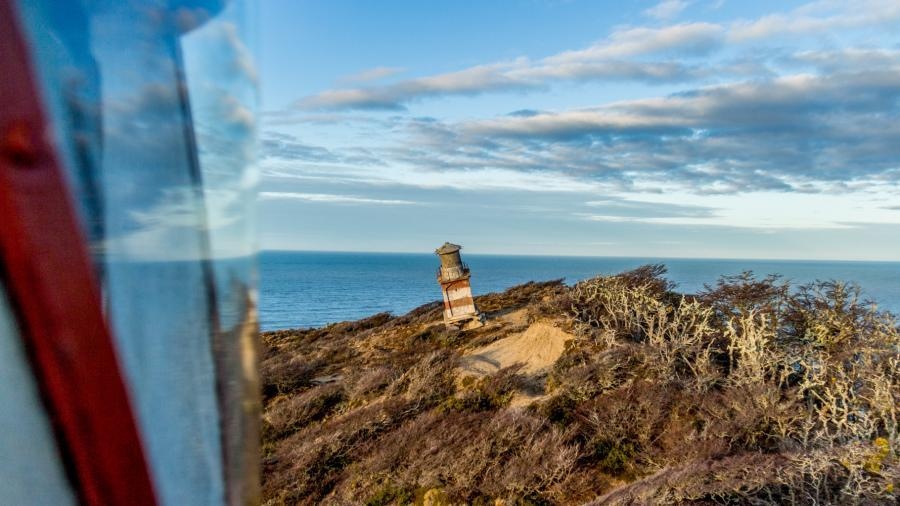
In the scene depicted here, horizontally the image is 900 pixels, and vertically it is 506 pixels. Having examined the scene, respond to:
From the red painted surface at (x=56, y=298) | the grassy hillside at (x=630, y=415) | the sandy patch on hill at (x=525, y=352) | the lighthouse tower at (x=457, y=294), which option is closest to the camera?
the red painted surface at (x=56, y=298)

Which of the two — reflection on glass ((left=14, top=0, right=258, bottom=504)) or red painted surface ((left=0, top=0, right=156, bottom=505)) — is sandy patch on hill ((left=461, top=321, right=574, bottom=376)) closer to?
reflection on glass ((left=14, top=0, right=258, bottom=504))

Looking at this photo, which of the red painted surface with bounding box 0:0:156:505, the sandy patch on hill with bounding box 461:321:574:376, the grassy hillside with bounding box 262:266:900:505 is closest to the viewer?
the red painted surface with bounding box 0:0:156:505

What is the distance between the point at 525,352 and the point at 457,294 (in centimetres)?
423

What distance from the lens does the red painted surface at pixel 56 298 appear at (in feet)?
1.39

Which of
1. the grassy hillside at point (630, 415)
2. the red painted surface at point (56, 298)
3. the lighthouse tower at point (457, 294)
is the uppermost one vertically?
the red painted surface at point (56, 298)

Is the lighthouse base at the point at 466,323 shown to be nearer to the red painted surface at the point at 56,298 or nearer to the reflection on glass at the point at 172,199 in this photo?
the reflection on glass at the point at 172,199

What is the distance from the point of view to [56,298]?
0.45m

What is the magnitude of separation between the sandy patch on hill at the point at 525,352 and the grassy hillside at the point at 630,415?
7 centimetres

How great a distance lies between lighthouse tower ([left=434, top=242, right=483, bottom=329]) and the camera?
55.8ft

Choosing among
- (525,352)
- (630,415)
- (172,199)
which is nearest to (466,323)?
(525,352)

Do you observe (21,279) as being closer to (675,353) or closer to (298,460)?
(298,460)


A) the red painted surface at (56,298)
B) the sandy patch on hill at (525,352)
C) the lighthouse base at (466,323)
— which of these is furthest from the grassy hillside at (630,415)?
the red painted surface at (56,298)

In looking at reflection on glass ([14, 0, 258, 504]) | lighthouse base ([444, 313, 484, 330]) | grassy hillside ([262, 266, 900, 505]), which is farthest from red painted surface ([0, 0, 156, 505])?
lighthouse base ([444, 313, 484, 330])

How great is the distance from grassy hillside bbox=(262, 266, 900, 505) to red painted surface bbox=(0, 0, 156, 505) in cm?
750
